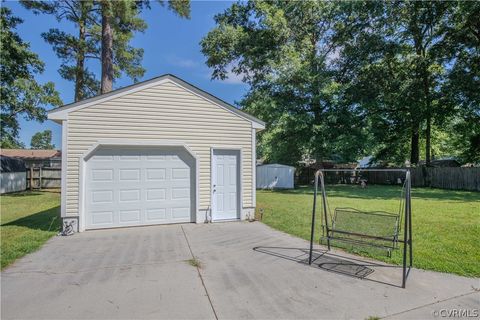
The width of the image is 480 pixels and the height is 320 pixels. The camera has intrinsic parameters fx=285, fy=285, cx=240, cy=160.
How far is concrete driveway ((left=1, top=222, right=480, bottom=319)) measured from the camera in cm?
322

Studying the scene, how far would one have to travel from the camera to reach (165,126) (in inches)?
299

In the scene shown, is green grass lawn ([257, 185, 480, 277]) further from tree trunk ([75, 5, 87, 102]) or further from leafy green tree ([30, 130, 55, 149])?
leafy green tree ([30, 130, 55, 149])

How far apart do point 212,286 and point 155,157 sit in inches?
181

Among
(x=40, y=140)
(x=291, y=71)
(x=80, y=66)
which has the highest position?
(x=40, y=140)

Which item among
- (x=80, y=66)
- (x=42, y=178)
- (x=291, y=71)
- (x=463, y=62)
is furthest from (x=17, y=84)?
(x=463, y=62)

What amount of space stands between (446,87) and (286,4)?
12249 mm

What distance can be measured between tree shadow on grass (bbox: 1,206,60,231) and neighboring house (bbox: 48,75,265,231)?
3.75 ft

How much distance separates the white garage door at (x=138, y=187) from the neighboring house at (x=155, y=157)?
0.02 m

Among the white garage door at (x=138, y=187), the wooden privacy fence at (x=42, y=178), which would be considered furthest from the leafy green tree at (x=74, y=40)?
the white garage door at (x=138, y=187)

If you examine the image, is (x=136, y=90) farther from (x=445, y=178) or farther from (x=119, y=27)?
(x=445, y=178)

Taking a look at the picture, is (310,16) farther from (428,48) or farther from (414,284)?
(414,284)

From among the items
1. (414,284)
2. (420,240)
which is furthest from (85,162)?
(420,240)

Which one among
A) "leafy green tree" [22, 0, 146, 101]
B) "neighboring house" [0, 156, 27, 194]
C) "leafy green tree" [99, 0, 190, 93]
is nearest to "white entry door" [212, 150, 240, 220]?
"leafy green tree" [99, 0, 190, 93]

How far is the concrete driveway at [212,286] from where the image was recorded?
322 centimetres
